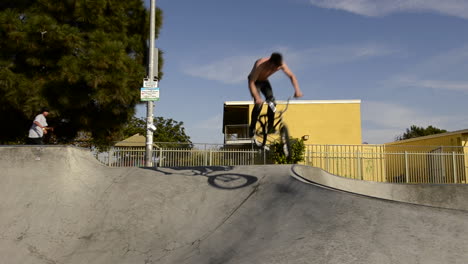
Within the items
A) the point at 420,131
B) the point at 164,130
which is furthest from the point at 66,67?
the point at 420,131

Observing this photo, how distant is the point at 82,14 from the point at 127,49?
2.41m

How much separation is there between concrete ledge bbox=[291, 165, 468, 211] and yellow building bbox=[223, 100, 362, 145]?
55.7 ft

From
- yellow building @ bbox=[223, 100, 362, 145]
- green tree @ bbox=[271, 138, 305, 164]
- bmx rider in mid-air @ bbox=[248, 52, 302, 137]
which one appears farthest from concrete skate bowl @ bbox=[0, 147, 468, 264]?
yellow building @ bbox=[223, 100, 362, 145]

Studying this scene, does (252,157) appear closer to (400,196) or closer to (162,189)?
(400,196)

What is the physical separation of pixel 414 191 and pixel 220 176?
7.06m

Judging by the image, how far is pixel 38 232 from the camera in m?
5.97

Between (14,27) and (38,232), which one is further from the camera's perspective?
(14,27)

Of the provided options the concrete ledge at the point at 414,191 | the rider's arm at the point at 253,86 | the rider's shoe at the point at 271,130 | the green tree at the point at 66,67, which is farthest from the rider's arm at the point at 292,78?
the green tree at the point at 66,67

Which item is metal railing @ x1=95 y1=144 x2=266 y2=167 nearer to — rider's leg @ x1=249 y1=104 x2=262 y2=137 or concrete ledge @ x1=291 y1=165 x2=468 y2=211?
concrete ledge @ x1=291 y1=165 x2=468 y2=211

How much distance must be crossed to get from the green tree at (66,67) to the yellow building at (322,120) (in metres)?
13.3

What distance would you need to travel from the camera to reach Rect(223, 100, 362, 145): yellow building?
94.0 feet

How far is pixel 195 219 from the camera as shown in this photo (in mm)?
6016

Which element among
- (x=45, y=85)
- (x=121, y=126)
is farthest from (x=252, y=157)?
(x=45, y=85)

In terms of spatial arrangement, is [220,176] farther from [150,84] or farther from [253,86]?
[150,84]
